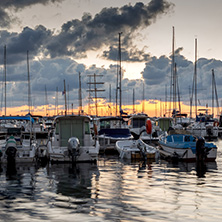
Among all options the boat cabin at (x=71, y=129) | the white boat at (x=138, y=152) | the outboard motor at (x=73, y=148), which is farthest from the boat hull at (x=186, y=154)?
the outboard motor at (x=73, y=148)

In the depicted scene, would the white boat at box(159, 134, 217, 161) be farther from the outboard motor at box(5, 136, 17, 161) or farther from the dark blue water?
the outboard motor at box(5, 136, 17, 161)

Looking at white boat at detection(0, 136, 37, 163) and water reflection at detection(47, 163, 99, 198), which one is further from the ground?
white boat at detection(0, 136, 37, 163)

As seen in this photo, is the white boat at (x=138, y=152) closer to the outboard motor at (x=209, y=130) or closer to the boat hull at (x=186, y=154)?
the boat hull at (x=186, y=154)

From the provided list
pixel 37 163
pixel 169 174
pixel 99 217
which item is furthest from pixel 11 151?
pixel 99 217

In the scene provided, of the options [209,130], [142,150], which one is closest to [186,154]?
[142,150]

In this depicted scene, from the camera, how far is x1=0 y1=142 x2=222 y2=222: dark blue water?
12.9 meters

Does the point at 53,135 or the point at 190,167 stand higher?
the point at 53,135

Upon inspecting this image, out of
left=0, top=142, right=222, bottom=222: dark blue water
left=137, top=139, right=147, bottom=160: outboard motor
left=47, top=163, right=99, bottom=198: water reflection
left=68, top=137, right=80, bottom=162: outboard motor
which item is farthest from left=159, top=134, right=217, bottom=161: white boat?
left=68, top=137, right=80, bottom=162: outboard motor

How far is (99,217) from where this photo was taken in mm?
12547

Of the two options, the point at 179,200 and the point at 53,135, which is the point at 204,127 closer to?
the point at 53,135

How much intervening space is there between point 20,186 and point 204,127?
4854 centimetres

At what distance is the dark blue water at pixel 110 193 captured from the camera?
1290cm

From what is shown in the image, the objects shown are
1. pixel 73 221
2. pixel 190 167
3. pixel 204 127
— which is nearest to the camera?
pixel 73 221

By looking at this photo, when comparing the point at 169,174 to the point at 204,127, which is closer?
the point at 169,174
